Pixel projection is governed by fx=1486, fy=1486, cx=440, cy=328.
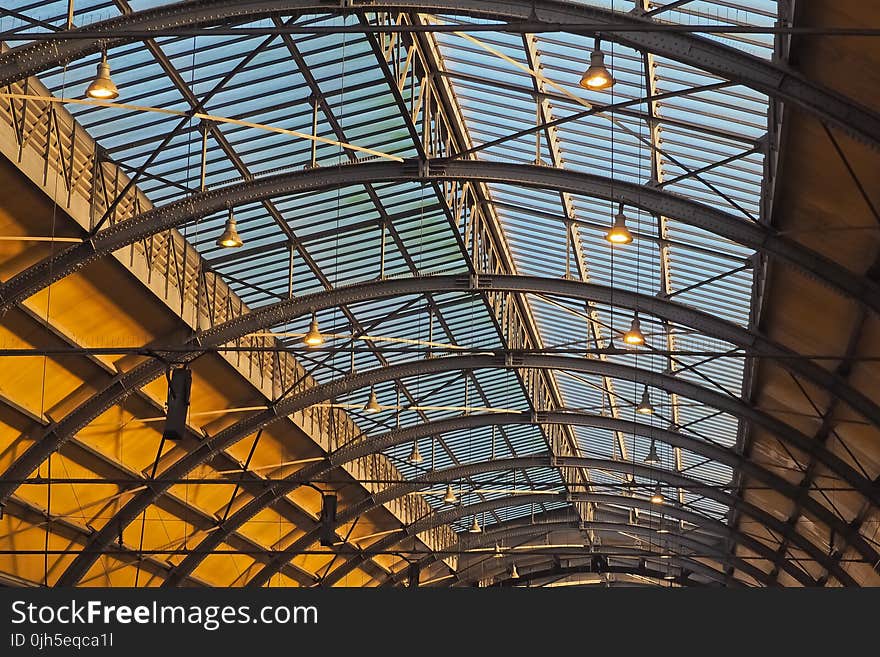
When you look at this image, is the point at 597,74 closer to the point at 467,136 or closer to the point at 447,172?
the point at 447,172

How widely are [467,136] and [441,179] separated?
4383 mm

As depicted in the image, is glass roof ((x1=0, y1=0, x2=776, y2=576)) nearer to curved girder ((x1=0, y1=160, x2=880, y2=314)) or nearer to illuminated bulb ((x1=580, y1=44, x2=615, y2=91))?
curved girder ((x1=0, y1=160, x2=880, y2=314))

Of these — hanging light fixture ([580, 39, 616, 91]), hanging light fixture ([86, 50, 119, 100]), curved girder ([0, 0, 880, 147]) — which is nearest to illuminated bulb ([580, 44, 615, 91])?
hanging light fixture ([580, 39, 616, 91])

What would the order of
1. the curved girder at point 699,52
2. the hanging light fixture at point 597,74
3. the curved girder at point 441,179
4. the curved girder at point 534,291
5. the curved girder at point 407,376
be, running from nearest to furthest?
the hanging light fixture at point 597,74 < the curved girder at point 699,52 < the curved girder at point 441,179 < the curved girder at point 534,291 < the curved girder at point 407,376

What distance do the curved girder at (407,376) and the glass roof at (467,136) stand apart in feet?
4.22

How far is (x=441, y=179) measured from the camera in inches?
1235

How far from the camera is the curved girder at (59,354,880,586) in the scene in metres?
43.4

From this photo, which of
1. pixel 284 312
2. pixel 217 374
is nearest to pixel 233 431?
pixel 217 374

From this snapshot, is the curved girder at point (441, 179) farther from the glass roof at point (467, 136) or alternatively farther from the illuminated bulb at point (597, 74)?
the illuminated bulb at point (597, 74)

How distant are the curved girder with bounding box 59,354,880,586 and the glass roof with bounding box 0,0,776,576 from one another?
129 cm

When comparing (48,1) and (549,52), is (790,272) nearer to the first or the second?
(549,52)

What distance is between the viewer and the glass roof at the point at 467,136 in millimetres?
29719

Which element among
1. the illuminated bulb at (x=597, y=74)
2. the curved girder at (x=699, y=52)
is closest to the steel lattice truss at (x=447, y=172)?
the curved girder at (x=699, y=52)

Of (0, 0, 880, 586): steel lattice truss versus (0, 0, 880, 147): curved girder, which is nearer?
(0, 0, 880, 147): curved girder
